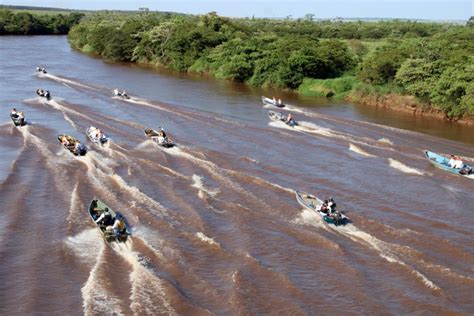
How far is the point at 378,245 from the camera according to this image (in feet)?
79.3

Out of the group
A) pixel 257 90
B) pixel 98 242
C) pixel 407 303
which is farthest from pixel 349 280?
pixel 257 90

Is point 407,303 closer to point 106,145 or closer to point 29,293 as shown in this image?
point 29,293

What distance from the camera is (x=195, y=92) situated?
64938 mm

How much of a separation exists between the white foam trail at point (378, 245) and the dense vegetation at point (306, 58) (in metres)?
28.8

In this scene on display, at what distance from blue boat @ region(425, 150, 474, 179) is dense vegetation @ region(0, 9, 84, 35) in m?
124

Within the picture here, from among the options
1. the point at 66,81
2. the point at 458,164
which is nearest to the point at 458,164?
the point at 458,164

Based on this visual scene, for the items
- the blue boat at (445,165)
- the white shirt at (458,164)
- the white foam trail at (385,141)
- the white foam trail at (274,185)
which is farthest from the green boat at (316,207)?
the white foam trail at (385,141)

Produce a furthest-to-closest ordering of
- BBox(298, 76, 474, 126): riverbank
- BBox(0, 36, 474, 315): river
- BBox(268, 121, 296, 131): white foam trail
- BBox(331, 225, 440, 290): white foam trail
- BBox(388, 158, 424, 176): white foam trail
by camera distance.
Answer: BBox(298, 76, 474, 126): riverbank → BBox(268, 121, 296, 131): white foam trail → BBox(388, 158, 424, 176): white foam trail → BBox(331, 225, 440, 290): white foam trail → BBox(0, 36, 474, 315): river

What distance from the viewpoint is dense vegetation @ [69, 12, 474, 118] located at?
53531 millimetres

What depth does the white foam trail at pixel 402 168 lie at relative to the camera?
35.6 metres

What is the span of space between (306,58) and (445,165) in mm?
34535

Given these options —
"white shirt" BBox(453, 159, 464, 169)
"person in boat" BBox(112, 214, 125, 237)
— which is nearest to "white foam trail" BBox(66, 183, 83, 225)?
"person in boat" BBox(112, 214, 125, 237)

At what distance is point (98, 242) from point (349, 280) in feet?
36.9

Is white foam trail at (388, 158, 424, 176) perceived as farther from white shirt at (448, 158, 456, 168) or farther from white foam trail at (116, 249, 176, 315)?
white foam trail at (116, 249, 176, 315)
